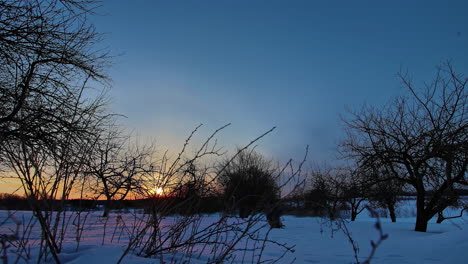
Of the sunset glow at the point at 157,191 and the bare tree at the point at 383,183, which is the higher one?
the bare tree at the point at 383,183

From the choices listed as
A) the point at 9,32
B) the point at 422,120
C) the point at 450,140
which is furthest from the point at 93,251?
the point at 422,120

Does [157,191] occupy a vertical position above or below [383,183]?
below

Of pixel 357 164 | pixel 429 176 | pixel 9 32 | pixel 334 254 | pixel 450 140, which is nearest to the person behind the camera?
pixel 334 254

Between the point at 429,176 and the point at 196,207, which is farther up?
the point at 429,176

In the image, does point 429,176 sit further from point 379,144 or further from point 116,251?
point 116,251

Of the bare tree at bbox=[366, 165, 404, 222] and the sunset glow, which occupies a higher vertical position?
the bare tree at bbox=[366, 165, 404, 222]

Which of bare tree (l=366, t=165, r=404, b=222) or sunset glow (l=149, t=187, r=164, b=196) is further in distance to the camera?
bare tree (l=366, t=165, r=404, b=222)

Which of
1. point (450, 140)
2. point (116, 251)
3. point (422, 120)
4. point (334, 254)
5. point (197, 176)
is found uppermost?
point (422, 120)

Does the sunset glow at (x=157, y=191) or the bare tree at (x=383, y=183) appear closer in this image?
the sunset glow at (x=157, y=191)

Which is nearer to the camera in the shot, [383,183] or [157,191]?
[157,191]

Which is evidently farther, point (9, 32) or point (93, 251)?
point (9, 32)

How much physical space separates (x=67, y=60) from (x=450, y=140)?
1018 cm

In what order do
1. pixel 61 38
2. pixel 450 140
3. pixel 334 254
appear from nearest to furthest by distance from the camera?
pixel 334 254
pixel 61 38
pixel 450 140

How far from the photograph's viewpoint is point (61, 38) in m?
5.88
